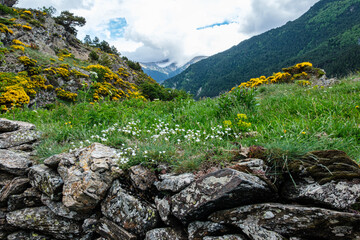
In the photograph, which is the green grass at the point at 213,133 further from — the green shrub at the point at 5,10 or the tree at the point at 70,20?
the tree at the point at 70,20

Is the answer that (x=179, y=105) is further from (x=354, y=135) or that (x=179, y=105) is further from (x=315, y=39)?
(x=315, y=39)

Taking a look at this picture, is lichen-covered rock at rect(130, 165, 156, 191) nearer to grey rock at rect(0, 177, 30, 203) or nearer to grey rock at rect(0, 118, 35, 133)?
grey rock at rect(0, 177, 30, 203)

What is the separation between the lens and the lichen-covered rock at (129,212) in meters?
2.60

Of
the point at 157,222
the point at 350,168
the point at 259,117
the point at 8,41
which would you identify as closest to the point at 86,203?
the point at 157,222

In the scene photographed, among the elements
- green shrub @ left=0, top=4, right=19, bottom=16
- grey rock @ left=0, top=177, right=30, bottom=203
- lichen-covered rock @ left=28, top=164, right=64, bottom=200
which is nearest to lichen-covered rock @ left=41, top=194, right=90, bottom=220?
lichen-covered rock @ left=28, top=164, right=64, bottom=200

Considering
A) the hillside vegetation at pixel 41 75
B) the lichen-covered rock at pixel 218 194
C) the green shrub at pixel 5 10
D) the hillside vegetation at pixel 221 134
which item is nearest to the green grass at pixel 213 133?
the hillside vegetation at pixel 221 134

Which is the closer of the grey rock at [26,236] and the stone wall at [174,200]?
the stone wall at [174,200]

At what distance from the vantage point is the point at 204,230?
217cm

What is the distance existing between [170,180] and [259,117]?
3.16 metres

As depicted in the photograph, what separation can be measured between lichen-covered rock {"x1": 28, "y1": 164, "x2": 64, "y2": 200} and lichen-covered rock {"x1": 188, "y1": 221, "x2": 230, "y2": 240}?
8.65 ft

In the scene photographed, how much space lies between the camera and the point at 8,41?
789 inches

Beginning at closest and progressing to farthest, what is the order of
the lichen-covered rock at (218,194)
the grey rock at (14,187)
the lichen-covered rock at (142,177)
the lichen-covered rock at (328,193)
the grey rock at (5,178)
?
the lichen-covered rock at (328,193) → the lichen-covered rock at (218,194) → the lichen-covered rock at (142,177) → the grey rock at (14,187) → the grey rock at (5,178)

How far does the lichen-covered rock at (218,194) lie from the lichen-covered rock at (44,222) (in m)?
2.14

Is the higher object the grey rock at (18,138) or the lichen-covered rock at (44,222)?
the grey rock at (18,138)
